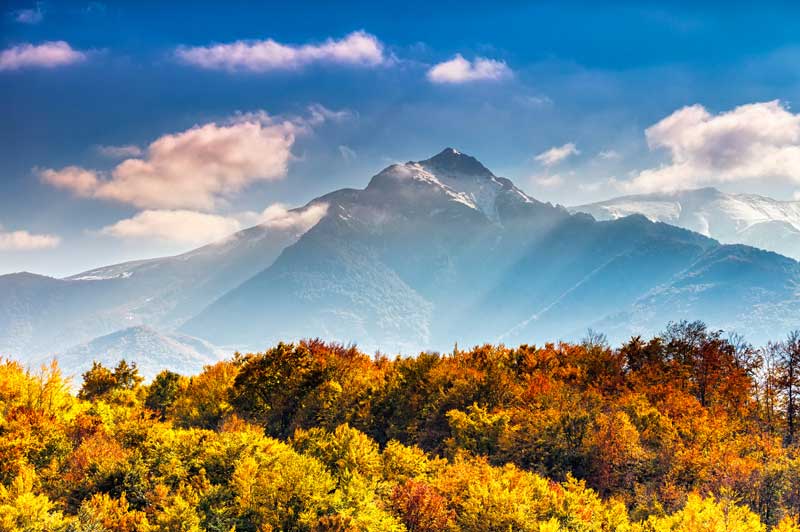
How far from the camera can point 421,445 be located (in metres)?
76.2

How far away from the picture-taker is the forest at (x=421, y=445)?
4516 centimetres

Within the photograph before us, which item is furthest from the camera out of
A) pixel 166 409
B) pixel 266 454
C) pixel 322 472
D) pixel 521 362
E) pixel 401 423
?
pixel 521 362

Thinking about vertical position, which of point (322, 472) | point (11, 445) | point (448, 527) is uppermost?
point (11, 445)

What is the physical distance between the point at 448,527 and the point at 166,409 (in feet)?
192

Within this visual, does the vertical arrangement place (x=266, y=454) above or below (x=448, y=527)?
above

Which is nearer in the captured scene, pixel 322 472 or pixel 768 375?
pixel 322 472

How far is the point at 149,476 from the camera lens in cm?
4994

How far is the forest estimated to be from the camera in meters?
45.2

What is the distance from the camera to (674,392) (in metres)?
80.1

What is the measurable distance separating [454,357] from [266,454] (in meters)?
52.9

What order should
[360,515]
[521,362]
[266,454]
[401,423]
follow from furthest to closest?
[521,362] → [401,423] → [266,454] → [360,515]

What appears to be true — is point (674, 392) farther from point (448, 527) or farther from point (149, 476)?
point (149, 476)

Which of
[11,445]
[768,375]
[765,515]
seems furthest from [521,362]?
[11,445]

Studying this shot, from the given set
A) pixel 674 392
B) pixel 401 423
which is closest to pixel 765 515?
pixel 674 392
